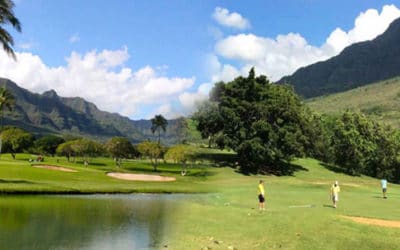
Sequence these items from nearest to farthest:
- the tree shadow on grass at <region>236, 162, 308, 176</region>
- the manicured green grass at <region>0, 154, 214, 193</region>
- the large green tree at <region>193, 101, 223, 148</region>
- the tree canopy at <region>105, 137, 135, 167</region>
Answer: the manicured green grass at <region>0, 154, 214, 193</region> < the tree shadow on grass at <region>236, 162, 308, 176</region> < the large green tree at <region>193, 101, 223, 148</region> < the tree canopy at <region>105, 137, 135, 167</region>

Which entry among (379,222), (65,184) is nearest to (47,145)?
(65,184)

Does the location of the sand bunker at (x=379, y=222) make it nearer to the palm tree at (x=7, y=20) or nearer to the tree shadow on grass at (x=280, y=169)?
the palm tree at (x=7, y=20)

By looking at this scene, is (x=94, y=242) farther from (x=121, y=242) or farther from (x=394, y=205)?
(x=394, y=205)

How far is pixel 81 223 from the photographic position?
32.3 meters

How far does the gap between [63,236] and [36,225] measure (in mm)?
4389

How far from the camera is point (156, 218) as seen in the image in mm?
36812

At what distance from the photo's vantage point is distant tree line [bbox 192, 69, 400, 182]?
97.0m

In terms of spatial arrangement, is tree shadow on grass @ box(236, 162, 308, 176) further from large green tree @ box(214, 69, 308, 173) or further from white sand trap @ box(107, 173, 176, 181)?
white sand trap @ box(107, 173, 176, 181)

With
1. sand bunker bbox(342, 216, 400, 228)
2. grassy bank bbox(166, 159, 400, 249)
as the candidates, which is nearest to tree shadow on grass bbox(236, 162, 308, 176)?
grassy bank bbox(166, 159, 400, 249)

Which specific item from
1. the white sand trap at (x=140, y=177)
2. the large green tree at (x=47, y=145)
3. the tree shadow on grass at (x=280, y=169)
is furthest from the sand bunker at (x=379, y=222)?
the large green tree at (x=47, y=145)

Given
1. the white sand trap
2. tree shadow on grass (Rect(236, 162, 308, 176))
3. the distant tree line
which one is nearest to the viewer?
the white sand trap

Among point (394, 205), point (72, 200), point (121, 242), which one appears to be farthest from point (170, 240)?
point (394, 205)

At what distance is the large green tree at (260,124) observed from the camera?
9631 centimetres

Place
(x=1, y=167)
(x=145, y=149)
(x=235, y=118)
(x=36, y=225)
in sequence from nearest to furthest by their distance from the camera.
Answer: (x=36, y=225)
(x=1, y=167)
(x=235, y=118)
(x=145, y=149)
